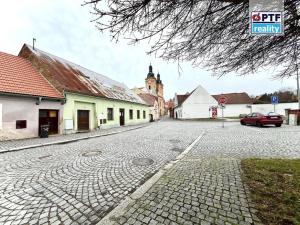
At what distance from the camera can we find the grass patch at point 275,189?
2756 millimetres

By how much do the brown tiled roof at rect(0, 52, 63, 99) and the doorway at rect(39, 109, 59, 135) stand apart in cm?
122

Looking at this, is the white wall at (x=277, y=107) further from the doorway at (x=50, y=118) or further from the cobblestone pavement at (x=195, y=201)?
the cobblestone pavement at (x=195, y=201)

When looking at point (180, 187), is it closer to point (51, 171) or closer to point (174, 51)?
point (174, 51)

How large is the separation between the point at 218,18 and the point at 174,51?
40.1 inches

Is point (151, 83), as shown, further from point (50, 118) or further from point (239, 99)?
point (50, 118)

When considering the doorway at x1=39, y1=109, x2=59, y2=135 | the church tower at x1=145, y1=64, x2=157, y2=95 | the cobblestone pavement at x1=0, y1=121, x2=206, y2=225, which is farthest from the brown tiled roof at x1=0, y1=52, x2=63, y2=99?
the church tower at x1=145, y1=64, x2=157, y2=95

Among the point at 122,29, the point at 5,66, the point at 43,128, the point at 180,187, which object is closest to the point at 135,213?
the point at 180,187

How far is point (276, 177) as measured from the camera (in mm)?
4277

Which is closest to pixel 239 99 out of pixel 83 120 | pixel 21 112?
pixel 83 120

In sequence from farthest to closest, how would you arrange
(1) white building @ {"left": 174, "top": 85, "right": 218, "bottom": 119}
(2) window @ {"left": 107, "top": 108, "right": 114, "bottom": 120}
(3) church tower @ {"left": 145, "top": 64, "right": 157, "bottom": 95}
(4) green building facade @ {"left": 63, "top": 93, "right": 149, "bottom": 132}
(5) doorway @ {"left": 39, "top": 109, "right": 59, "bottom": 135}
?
(3) church tower @ {"left": 145, "top": 64, "right": 157, "bottom": 95} < (1) white building @ {"left": 174, "top": 85, "right": 218, "bottom": 119} < (2) window @ {"left": 107, "top": 108, "right": 114, "bottom": 120} < (4) green building facade @ {"left": 63, "top": 93, "right": 149, "bottom": 132} < (5) doorway @ {"left": 39, "top": 109, "right": 59, "bottom": 135}

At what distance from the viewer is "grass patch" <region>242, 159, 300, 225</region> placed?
2.76 meters

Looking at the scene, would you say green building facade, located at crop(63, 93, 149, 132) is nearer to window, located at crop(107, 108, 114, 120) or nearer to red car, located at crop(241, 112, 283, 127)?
window, located at crop(107, 108, 114, 120)

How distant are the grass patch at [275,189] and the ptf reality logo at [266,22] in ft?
8.75

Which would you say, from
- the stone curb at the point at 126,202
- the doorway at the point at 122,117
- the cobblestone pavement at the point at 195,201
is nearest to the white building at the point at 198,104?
the doorway at the point at 122,117
